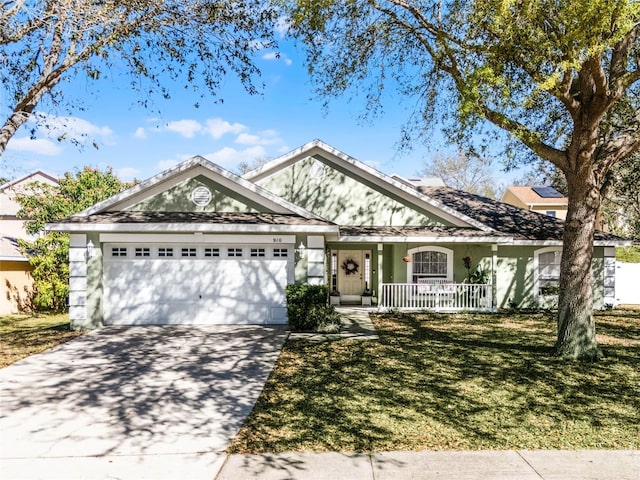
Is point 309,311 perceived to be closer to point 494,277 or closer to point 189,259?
point 189,259

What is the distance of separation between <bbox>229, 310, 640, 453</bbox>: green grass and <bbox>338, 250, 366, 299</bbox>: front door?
7.15 metres

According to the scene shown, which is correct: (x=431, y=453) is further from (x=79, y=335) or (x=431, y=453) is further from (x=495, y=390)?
(x=79, y=335)

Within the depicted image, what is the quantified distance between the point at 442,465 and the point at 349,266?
1366cm

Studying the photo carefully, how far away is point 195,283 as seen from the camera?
1281 cm

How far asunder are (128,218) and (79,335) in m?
3.41

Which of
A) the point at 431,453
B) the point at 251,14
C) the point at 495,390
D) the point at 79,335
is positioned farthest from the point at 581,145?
the point at 79,335

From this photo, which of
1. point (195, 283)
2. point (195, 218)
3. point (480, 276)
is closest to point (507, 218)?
point (480, 276)

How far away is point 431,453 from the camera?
4.86 meters

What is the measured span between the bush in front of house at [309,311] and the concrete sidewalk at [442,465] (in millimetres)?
7241

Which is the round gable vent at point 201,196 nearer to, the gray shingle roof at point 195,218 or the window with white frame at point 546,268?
the gray shingle roof at point 195,218

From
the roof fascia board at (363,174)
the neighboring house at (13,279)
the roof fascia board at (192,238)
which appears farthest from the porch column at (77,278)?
the roof fascia board at (363,174)

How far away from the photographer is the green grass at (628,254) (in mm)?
29016

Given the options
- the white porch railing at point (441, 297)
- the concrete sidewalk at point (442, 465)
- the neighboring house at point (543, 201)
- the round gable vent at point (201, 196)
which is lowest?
the concrete sidewalk at point (442, 465)

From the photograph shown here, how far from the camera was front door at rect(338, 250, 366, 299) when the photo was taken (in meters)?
18.1
